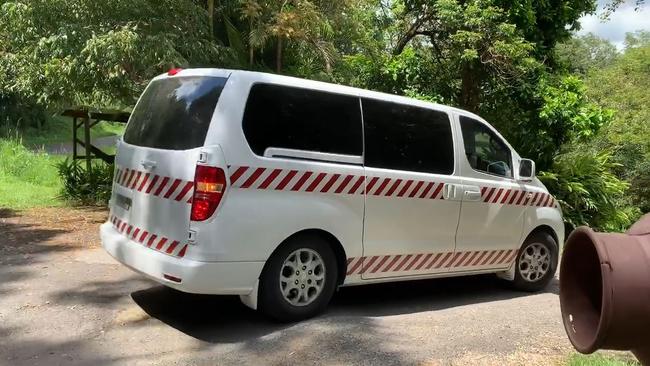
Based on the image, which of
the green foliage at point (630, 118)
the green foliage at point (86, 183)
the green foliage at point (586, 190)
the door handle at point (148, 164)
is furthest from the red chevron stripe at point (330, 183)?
the green foliage at point (630, 118)

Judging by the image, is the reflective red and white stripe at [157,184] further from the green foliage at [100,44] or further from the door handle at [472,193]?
the green foliage at [100,44]

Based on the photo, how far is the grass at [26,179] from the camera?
1161cm

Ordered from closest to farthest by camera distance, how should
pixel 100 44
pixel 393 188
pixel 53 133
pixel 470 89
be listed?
pixel 393 188, pixel 100 44, pixel 470 89, pixel 53 133

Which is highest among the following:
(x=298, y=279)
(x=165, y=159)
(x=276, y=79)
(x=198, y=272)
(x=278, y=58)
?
(x=278, y=58)

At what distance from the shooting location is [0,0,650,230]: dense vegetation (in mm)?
8461

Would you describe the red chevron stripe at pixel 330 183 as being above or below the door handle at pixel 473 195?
above

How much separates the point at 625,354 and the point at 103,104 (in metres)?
8.56

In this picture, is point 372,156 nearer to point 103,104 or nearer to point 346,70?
point 346,70

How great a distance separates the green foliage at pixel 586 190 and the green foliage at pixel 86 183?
25.8 feet

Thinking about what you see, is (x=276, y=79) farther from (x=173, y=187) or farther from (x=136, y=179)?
(x=136, y=179)

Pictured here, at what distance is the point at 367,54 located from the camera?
10719mm

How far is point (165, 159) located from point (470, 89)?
7.13 meters

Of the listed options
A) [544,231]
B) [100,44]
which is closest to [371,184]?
[544,231]

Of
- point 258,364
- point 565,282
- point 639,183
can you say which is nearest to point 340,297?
point 258,364
